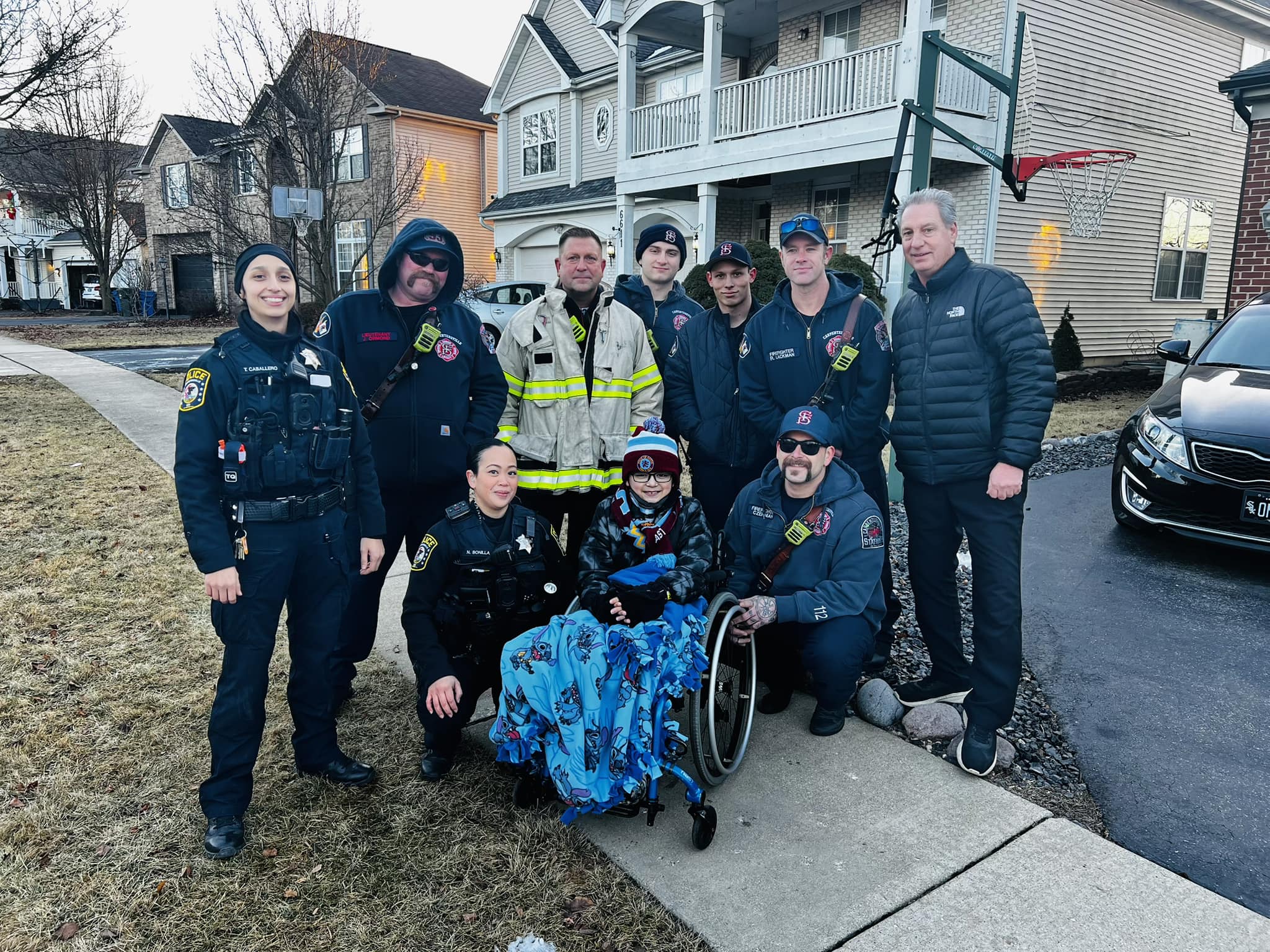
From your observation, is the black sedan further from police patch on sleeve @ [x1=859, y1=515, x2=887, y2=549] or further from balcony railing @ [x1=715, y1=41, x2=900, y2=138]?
balcony railing @ [x1=715, y1=41, x2=900, y2=138]

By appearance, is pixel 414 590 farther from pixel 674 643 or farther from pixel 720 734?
pixel 720 734

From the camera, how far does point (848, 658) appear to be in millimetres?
3666

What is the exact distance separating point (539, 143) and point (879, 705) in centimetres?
2285

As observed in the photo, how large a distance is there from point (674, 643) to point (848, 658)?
3.59 ft

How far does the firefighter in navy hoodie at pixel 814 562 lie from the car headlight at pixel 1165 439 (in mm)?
3387

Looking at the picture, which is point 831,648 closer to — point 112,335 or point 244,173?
point 244,173

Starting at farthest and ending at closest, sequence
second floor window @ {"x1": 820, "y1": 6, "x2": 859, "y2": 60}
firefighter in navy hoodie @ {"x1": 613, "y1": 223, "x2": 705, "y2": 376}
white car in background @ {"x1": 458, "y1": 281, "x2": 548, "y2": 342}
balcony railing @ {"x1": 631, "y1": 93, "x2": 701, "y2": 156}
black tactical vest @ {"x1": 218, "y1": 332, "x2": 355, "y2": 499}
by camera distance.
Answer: white car in background @ {"x1": 458, "y1": 281, "x2": 548, "y2": 342}
balcony railing @ {"x1": 631, "y1": 93, "x2": 701, "y2": 156}
second floor window @ {"x1": 820, "y1": 6, "x2": 859, "y2": 60}
firefighter in navy hoodie @ {"x1": 613, "y1": 223, "x2": 705, "y2": 376}
black tactical vest @ {"x1": 218, "y1": 332, "x2": 355, "y2": 499}

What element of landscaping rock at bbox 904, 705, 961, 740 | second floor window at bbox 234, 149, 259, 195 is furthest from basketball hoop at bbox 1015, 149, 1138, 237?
second floor window at bbox 234, 149, 259, 195

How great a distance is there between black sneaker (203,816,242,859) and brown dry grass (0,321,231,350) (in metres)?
20.1

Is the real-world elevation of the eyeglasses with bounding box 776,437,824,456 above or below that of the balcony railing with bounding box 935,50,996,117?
below

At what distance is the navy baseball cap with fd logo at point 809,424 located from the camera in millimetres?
3637

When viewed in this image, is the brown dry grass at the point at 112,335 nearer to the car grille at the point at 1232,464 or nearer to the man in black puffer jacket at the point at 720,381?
the man in black puffer jacket at the point at 720,381

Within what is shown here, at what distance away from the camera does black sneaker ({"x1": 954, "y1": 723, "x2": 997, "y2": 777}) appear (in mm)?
3410

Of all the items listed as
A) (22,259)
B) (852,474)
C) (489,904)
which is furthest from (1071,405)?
(22,259)
